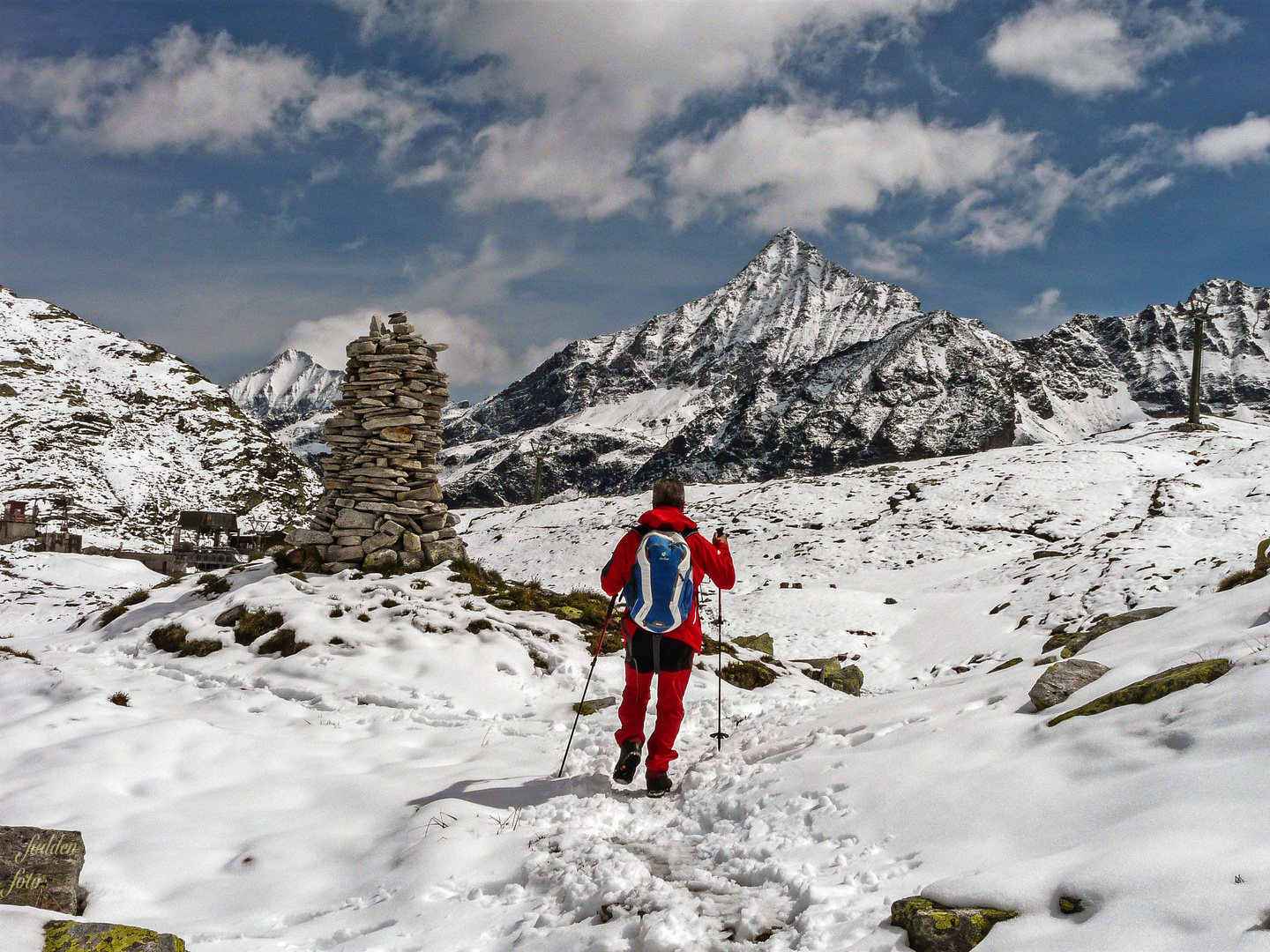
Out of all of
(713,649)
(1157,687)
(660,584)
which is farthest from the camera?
(713,649)

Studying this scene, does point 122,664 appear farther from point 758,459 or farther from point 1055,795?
point 758,459

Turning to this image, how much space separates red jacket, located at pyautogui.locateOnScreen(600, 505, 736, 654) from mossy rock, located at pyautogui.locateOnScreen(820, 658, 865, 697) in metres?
6.12

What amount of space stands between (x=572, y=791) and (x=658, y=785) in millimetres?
745

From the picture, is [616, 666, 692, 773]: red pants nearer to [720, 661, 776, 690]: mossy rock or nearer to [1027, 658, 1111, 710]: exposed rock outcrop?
[1027, 658, 1111, 710]: exposed rock outcrop

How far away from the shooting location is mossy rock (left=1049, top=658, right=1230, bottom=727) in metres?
4.51

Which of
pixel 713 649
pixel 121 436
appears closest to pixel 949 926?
pixel 713 649

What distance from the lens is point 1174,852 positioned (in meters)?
2.99

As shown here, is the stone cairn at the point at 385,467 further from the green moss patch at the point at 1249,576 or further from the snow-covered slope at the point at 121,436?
the snow-covered slope at the point at 121,436

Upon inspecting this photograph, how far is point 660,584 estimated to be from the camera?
612 centimetres

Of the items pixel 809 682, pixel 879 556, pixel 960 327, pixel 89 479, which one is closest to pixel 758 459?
pixel 960 327

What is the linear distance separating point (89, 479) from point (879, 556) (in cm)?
8160

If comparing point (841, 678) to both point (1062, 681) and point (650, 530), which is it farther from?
point (650, 530)

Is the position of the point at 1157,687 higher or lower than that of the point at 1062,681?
higher

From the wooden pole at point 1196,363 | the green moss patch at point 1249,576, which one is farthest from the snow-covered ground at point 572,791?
the wooden pole at point 1196,363
